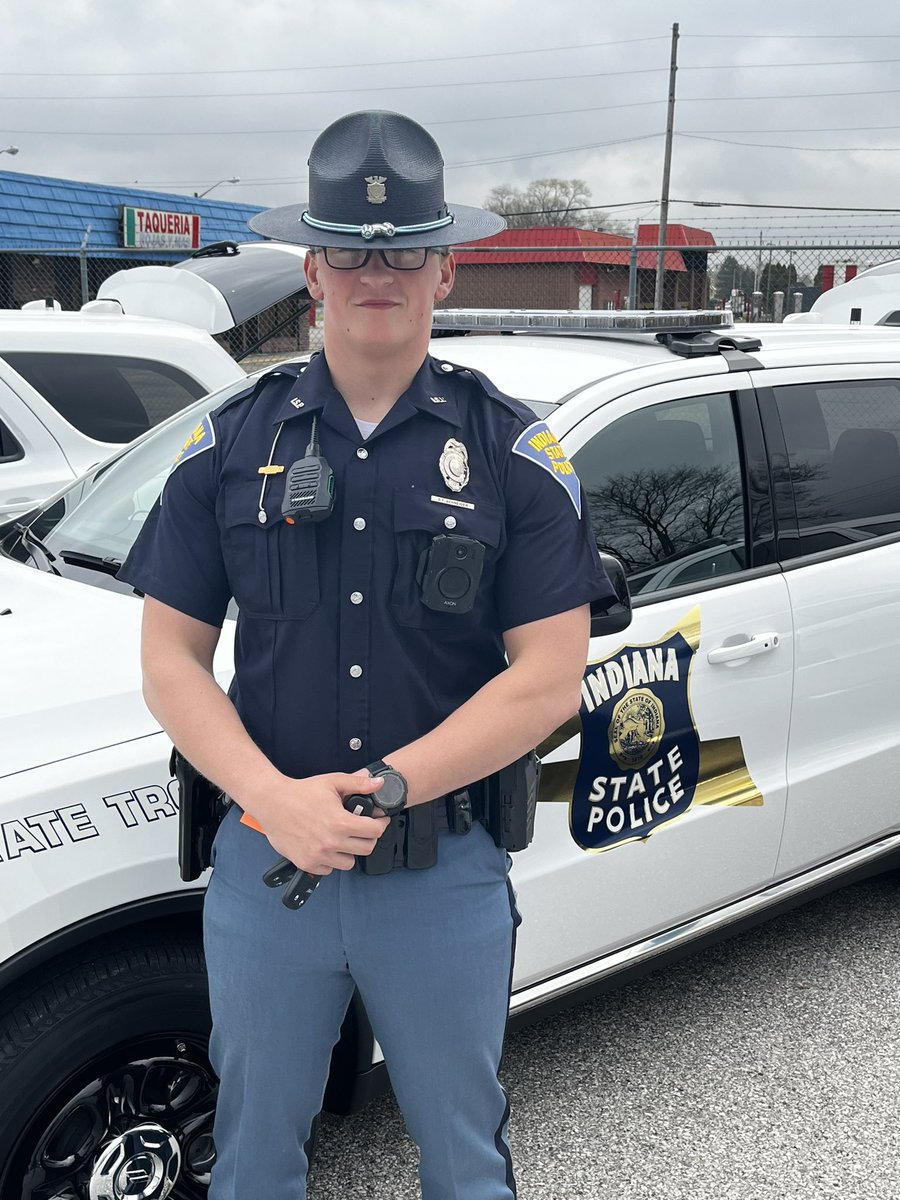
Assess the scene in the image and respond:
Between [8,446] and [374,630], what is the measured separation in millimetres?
3640

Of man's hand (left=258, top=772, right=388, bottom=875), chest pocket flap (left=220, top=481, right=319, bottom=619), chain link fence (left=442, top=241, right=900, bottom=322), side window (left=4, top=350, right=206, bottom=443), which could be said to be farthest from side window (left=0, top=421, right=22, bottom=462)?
chain link fence (left=442, top=241, right=900, bottom=322)

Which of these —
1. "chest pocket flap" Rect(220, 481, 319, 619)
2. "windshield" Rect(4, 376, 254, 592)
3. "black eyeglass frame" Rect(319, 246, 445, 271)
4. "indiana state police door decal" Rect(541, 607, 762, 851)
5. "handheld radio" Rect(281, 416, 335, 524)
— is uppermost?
"black eyeglass frame" Rect(319, 246, 445, 271)

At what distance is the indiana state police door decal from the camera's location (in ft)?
8.17

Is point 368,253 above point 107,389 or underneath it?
above

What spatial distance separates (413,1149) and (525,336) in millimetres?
1980

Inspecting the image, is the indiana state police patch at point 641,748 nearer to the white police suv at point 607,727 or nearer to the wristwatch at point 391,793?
the white police suv at point 607,727

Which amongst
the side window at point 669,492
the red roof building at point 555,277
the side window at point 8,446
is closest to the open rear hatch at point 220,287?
the side window at point 8,446

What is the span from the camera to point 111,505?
2961 millimetres

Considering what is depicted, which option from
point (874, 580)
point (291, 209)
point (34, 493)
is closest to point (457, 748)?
point (291, 209)

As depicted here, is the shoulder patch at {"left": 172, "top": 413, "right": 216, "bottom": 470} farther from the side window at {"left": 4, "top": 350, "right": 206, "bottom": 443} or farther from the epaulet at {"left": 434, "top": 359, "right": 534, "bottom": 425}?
the side window at {"left": 4, "top": 350, "right": 206, "bottom": 443}

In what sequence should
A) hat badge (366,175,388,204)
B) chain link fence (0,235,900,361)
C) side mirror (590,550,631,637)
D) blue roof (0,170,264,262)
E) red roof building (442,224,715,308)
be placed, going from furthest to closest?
red roof building (442,224,715,308) < blue roof (0,170,264,262) < chain link fence (0,235,900,361) < side mirror (590,550,631,637) < hat badge (366,175,388,204)

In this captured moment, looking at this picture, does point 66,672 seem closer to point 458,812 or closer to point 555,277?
point 458,812

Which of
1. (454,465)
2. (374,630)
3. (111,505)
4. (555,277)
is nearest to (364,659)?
(374,630)

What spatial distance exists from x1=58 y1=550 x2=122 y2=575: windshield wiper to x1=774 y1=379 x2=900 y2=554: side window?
1.62m
